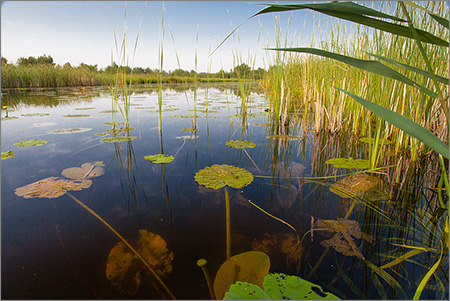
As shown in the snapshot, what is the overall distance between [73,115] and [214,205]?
2.98 m

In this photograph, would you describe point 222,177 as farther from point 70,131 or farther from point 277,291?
point 70,131

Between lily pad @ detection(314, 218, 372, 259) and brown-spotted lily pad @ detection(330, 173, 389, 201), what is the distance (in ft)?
0.79

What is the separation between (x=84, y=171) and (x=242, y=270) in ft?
3.73

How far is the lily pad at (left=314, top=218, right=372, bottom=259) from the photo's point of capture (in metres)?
0.70

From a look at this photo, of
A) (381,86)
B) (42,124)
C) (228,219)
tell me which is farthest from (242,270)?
(42,124)

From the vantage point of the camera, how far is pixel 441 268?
2.03ft

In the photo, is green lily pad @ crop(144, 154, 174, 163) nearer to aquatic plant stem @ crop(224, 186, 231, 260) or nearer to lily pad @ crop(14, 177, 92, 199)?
lily pad @ crop(14, 177, 92, 199)

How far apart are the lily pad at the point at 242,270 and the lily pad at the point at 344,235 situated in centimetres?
24

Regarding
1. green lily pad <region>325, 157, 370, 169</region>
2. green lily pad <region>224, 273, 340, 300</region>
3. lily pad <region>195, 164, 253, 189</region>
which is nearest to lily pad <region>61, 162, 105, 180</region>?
lily pad <region>195, 164, 253, 189</region>

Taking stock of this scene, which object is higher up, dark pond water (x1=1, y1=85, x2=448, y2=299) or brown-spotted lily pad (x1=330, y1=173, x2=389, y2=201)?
brown-spotted lily pad (x1=330, y1=173, x2=389, y2=201)

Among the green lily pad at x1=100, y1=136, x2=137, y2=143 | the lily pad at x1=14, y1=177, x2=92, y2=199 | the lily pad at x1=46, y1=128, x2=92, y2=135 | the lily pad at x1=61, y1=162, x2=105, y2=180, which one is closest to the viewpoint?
the lily pad at x1=14, y1=177, x2=92, y2=199

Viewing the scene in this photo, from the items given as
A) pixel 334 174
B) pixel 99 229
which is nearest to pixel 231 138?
pixel 334 174

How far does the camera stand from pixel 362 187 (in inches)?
42.8

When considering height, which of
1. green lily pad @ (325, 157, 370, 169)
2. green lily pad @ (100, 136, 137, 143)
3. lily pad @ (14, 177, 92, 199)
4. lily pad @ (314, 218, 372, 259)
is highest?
green lily pad @ (100, 136, 137, 143)
